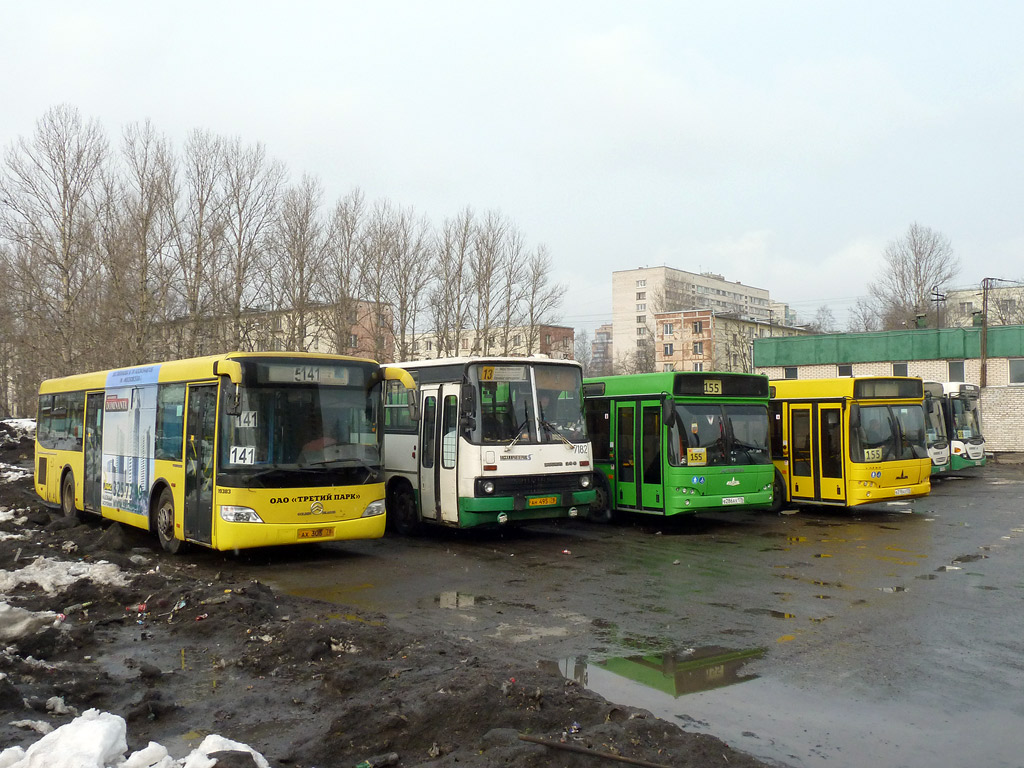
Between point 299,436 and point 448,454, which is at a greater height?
point 299,436

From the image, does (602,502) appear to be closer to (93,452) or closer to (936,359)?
(93,452)

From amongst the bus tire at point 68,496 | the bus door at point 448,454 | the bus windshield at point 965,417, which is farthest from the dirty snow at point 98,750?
the bus windshield at point 965,417

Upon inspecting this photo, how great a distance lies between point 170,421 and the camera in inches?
521

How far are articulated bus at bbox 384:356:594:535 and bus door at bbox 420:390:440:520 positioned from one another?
2 centimetres

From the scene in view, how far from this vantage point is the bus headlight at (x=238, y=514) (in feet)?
37.9

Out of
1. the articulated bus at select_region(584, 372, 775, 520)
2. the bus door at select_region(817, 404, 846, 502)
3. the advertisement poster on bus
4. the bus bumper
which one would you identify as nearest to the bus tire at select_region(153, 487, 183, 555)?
the advertisement poster on bus

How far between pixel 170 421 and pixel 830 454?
1247 centimetres

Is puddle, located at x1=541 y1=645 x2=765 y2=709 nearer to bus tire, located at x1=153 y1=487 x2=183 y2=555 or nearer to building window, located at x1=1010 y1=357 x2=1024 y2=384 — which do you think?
bus tire, located at x1=153 y1=487 x2=183 y2=555

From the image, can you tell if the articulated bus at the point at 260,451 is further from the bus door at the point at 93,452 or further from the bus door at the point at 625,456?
the bus door at the point at 625,456

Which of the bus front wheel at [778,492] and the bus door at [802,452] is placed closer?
the bus door at [802,452]

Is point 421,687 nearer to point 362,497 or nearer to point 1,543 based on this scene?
point 362,497

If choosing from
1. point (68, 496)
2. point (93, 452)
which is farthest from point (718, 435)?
point (68, 496)

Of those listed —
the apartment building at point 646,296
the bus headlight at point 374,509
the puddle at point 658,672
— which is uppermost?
the apartment building at point 646,296

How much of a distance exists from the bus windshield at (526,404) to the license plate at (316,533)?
8.73 ft
